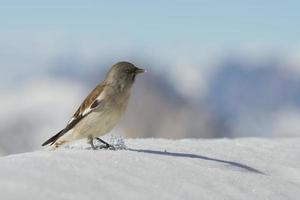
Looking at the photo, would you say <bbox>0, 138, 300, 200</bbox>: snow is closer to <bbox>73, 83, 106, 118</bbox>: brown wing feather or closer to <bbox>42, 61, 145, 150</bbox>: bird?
<bbox>42, 61, 145, 150</bbox>: bird

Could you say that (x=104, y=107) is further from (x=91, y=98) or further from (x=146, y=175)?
(x=146, y=175)

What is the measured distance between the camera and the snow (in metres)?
6.32

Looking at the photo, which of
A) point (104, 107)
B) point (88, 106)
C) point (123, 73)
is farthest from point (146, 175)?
point (123, 73)

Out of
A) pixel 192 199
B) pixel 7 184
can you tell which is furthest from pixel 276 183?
pixel 7 184

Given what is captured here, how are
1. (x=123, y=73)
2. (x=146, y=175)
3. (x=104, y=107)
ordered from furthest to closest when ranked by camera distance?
1. (x=123, y=73)
2. (x=104, y=107)
3. (x=146, y=175)

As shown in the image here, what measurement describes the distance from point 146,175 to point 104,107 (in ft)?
6.87

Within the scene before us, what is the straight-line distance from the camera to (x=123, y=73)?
9562 mm

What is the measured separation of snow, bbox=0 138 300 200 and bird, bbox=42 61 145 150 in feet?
1.66

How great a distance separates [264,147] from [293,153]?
0.54m

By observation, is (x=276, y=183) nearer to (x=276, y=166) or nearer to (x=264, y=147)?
(x=276, y=166)

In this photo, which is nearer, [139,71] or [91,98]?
[91,98]

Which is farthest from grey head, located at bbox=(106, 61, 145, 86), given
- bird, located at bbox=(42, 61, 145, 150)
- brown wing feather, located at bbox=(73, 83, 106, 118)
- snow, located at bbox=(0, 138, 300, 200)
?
snow, located at bbox=(0, 138, 300, 200)

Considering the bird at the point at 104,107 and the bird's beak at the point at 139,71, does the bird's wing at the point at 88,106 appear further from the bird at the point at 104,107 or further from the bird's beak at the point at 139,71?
the bird's beak at the point at 139,71

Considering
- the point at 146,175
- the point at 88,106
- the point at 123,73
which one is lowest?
the point at 146,175
